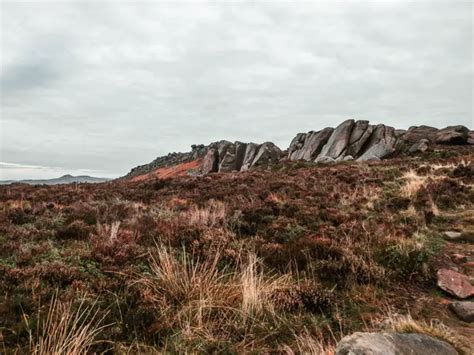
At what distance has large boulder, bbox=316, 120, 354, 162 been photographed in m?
36.9

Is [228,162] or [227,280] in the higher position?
[228,162]

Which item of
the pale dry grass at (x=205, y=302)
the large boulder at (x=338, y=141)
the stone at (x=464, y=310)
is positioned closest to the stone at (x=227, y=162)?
the large boulder at (x=338, y=141)

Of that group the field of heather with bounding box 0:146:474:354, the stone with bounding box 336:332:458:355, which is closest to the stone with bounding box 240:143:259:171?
the field of heather with bounding box 0:146:474:354

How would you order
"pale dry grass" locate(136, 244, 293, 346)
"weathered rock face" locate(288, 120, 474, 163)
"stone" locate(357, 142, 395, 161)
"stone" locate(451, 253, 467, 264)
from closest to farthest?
"pale dry grass" locate(136, 244, 293, 346)
"stone" locate(451, 253, 467, 264)
"stone" locate(357, 142, 395, 161)
"weathered rock face" locate(288, 120, 474, 163)

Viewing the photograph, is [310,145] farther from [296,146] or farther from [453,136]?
[453,136]

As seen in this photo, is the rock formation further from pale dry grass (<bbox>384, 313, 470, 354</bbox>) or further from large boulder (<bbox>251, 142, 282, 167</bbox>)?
pale dry grass (<bbox>384, 313, 470, 354</bbox>)

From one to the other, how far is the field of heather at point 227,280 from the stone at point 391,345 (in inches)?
11.3

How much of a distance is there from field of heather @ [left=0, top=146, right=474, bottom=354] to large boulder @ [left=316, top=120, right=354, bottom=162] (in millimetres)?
26976

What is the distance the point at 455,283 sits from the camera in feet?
16.8

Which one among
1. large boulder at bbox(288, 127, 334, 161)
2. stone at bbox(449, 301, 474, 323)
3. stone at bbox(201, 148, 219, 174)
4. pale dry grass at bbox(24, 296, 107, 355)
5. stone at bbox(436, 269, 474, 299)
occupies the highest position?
large boulder at bbox(288, 127, 334, 161)

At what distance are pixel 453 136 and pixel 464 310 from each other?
117 ft

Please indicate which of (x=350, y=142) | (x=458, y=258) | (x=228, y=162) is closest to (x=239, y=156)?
(x=228, y=162)

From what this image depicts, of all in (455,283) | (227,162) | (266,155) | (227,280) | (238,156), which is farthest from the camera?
(238,156)

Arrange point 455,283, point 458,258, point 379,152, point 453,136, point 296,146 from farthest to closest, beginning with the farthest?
point 296,146 < point 453,136 < point 379,152 < point 458,258 < point 455,283
